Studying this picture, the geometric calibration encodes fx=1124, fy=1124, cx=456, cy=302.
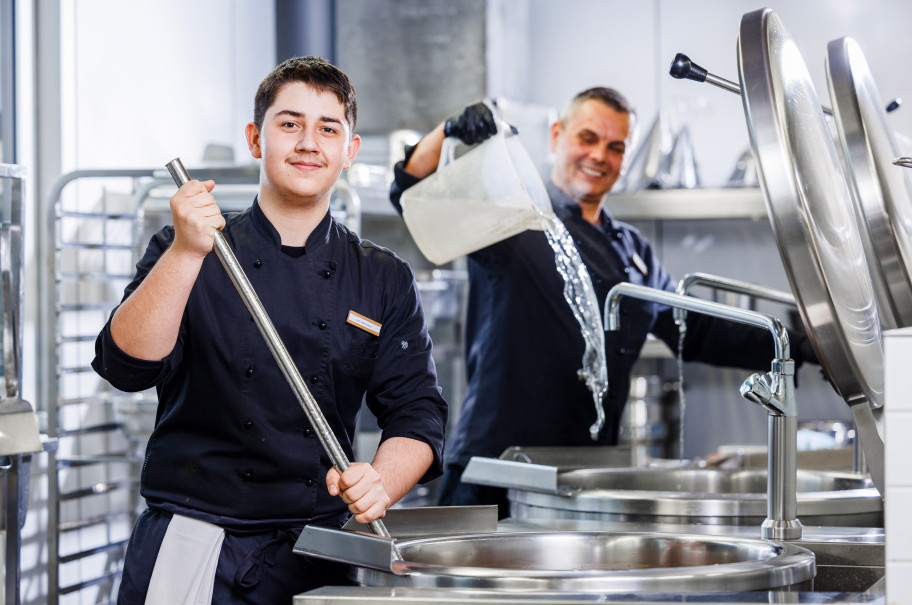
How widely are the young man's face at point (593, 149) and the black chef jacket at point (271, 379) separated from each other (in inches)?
39.9

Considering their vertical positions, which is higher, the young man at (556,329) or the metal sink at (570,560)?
A: the young man at (556,329)

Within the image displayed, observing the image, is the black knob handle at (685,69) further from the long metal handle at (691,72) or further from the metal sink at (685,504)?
the metal sink at (685,504)

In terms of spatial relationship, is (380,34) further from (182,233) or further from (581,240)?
(182,233)

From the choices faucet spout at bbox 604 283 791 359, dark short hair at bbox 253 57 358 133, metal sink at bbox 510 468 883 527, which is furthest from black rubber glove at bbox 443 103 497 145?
metal sink at bbox 510 468 883 527

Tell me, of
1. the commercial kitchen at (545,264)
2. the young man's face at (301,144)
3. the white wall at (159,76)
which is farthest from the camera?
the white wall at (159,76)

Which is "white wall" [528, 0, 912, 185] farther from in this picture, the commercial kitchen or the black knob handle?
the black knob handle

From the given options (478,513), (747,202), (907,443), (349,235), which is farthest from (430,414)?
(747,202)

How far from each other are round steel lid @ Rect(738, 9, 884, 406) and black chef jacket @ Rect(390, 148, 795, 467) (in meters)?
1.01

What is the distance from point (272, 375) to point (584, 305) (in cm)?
90

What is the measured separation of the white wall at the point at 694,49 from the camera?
140 inches

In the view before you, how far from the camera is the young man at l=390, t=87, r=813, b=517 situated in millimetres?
2211

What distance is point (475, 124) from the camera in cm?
184

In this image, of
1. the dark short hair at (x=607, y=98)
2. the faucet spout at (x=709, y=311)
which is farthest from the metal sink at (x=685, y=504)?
the dark short hair at (x=607, y=98)

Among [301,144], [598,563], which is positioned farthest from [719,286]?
[301,144]
